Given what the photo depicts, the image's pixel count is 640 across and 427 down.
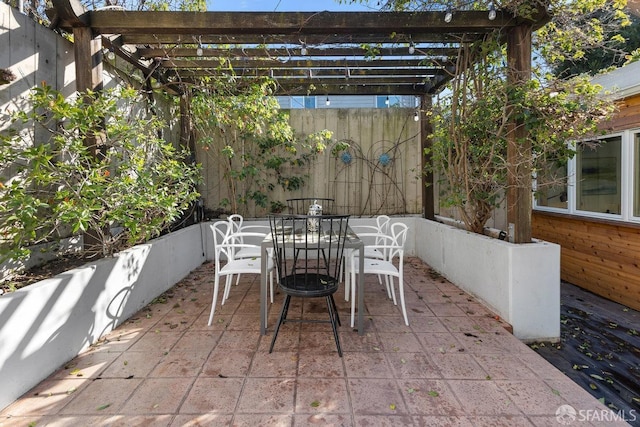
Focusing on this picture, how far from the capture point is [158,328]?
256 centimetres

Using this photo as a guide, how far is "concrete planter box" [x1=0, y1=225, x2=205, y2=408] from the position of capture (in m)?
Answer: 1.69

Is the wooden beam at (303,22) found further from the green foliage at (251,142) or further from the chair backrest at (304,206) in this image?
the chair backrest at (304,206)

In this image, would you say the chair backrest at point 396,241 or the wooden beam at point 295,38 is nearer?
the chair backrest at point 396,241

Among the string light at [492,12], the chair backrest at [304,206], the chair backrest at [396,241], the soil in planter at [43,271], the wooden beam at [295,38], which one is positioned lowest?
the soil in planter at [43,271]

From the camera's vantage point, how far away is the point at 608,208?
3.66 meters

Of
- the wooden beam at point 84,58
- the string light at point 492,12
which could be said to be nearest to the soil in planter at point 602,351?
the string light at point 492,12

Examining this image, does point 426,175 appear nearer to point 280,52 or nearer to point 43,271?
point 280,52

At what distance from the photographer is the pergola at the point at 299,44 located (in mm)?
2750

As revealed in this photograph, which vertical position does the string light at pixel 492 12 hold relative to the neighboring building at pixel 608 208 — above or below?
above

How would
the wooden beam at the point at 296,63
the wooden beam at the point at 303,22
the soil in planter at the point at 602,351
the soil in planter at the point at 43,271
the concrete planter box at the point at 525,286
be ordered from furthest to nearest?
the wooden beam at the point at 296,63 < the wooden beam at the point at 303,22 < the concrete planter box at the point at 525,286 < the soil in planter at the point at 43,271 < the soil in planter at the point at 602,351

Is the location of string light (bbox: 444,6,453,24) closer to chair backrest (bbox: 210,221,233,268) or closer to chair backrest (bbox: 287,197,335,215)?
chair backrest (bbox: 210,221,233,268)

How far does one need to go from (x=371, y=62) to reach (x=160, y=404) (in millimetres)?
4013

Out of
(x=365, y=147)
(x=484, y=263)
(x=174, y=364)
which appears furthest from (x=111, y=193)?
(x=365, y=147)

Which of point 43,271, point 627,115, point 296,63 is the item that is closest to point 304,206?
point 296,63
